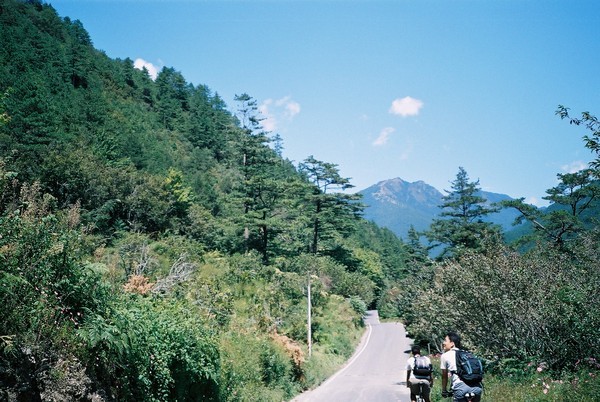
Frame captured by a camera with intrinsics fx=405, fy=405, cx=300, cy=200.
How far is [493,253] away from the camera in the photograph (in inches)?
623

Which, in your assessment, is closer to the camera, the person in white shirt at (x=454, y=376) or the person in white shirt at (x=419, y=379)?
the person in white shirt at (x=454, y=376)

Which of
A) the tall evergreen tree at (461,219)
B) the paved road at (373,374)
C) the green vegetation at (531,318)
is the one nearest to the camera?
the green vegetation at (531,318)

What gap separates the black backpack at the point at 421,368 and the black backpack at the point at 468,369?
12.0 feet

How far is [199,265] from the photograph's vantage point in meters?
24.3

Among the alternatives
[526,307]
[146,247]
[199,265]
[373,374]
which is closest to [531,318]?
[526,307]

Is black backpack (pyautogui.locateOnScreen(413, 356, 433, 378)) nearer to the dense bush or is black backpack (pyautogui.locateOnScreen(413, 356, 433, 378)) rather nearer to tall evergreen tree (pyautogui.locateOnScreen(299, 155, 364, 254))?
the dense bush

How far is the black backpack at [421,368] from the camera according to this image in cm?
882

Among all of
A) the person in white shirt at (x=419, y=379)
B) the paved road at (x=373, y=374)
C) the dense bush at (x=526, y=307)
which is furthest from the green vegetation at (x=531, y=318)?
the paved road at (x=373, y=374)

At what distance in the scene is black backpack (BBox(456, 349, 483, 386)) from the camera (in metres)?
5.27

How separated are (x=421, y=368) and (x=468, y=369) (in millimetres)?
3864

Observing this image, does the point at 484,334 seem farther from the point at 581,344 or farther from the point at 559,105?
the point at 559,105

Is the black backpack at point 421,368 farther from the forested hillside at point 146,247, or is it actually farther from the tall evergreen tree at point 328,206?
the tall evergreen tree at point 328,206

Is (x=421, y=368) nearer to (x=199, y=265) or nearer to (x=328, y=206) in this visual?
(x=199, y=265)

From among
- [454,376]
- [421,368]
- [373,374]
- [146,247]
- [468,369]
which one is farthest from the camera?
[373,374]
